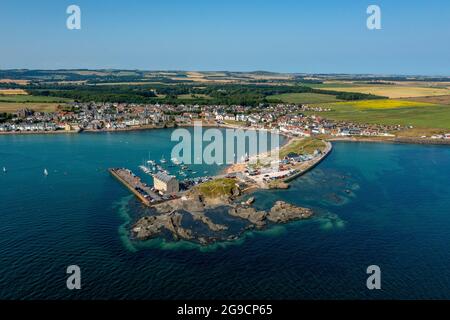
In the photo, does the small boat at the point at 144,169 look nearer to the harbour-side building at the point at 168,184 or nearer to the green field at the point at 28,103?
the harbour-side building at the point at 168,184

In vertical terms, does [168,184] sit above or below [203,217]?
above

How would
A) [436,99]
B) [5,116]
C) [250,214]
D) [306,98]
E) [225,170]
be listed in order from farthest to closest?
[306,98] → [436,99] → [5,116] → [225,170] → [250,214]

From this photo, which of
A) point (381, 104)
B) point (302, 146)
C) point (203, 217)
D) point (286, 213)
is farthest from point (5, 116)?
point (381, 104)

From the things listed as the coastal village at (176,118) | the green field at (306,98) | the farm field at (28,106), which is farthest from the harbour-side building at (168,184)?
the green field at (306,98)

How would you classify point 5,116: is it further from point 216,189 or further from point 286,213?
point 286,213

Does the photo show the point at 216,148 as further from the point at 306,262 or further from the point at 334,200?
the point at 306,262

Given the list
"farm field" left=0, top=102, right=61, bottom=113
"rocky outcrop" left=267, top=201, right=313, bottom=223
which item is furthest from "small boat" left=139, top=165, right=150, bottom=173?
"farm field" left=0, top=102, right=61, bottom=113
